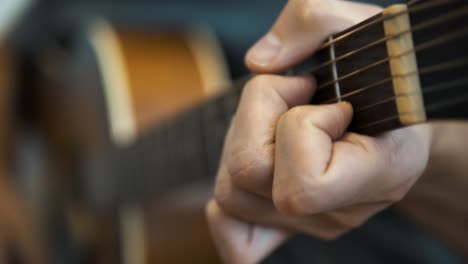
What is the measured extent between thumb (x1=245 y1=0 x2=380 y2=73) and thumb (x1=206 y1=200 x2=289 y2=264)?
12 cm

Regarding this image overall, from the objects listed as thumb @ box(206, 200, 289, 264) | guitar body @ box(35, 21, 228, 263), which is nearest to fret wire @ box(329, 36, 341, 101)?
thumb @ box(206, 200, 289, 264)

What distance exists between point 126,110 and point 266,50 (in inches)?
22.2

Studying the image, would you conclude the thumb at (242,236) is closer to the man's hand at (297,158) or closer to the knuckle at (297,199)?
the man's hand at (297,158)

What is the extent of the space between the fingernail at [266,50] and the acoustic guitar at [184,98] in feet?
0.07

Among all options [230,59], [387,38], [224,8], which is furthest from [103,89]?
[387,38]

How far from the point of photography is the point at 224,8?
1.23 m

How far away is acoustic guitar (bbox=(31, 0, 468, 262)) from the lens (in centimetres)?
28

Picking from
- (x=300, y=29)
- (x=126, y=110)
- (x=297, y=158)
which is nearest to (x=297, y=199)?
(x=297, y=158)

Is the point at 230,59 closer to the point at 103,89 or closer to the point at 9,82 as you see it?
the point at 103,89

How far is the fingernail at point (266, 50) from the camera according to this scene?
0.37m

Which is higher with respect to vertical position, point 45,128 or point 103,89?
point 103,89

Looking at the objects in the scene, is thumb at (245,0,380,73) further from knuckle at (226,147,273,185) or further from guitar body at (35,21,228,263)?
guitar body at (35,21,228,263)

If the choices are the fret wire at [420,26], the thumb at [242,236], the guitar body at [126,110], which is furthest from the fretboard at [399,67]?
the guitar body at [126,110]

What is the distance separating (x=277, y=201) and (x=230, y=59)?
2.83 ft
